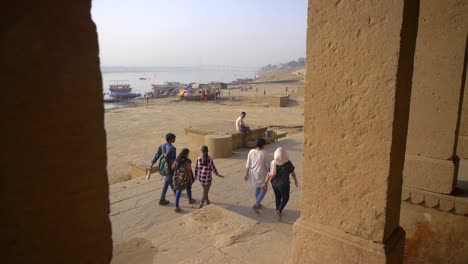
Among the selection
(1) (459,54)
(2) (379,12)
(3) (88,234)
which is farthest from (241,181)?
(3) (88,234)

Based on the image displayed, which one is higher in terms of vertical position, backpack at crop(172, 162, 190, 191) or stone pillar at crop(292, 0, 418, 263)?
stone pillar at crop(292, 0, 418, 263)

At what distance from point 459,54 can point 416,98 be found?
60 centimetres

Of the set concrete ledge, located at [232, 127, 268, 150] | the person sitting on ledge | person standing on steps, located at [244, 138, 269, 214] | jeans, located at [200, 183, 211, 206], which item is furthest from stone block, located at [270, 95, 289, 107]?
person standing on steps, located at [244, 138, 269, 214]

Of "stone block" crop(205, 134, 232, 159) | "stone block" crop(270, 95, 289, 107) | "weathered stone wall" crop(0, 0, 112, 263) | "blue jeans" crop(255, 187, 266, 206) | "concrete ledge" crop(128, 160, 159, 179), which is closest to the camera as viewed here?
"weathered stone wall" crop(0, 0, 112, 263)

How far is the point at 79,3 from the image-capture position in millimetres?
982

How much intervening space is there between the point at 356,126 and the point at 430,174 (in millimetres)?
1846

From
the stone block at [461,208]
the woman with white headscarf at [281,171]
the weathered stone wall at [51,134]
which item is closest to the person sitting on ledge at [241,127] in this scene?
the woman with white headscarf at [281,171]

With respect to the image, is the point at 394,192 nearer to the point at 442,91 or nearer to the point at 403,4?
the point at 403,4

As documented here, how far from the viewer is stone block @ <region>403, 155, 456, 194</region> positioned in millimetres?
3627

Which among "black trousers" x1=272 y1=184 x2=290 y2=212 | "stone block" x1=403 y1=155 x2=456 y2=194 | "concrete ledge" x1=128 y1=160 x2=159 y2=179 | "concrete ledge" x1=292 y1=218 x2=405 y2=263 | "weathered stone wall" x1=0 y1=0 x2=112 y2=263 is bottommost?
"concrete ledge" x1=128 y1=160 x2=159 y2=179

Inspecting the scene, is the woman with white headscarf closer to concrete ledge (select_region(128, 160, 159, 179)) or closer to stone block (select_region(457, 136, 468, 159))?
stone block (select_region(457, 136, 468, 159))

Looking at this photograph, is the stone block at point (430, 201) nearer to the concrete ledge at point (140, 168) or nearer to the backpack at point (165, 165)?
the backpack at point (165, 165)

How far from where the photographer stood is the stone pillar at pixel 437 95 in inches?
137

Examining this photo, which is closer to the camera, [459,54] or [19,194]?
[19,194]
